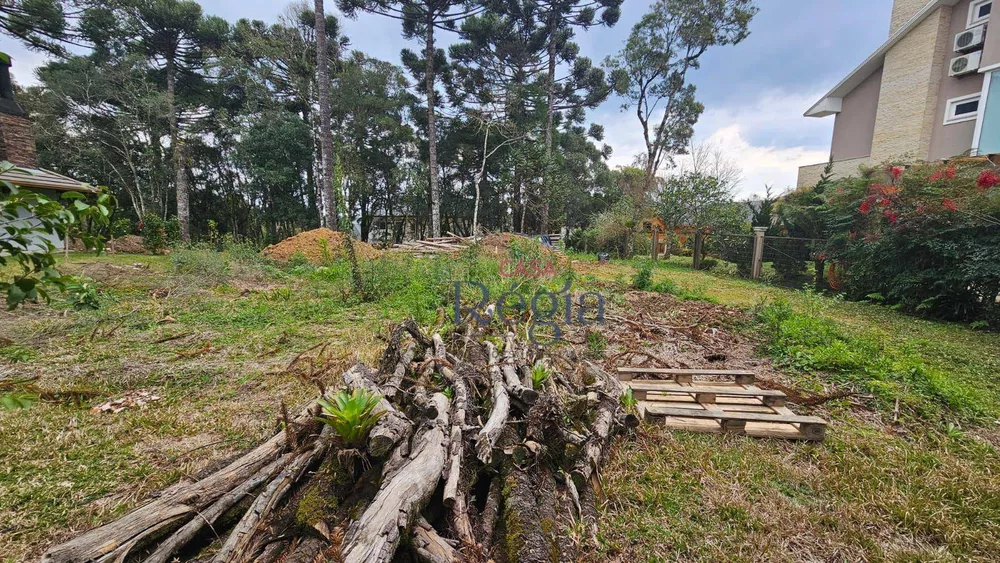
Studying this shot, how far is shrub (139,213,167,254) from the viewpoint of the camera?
1209cm

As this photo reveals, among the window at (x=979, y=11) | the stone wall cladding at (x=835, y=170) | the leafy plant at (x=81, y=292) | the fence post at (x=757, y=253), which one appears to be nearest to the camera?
the leafy plant at (x=81, y=292)

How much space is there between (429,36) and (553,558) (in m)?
19.1

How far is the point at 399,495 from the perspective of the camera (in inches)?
55.1

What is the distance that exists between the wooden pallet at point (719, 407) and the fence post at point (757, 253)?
27.2 ft

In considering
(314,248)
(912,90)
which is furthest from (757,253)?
(314,248)

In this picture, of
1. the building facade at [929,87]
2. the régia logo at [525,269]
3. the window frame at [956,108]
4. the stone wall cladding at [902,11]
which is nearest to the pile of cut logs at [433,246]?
the régia logo at [525,269]

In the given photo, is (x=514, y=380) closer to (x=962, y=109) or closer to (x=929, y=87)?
(x=962, y=109)

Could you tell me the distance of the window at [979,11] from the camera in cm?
1023

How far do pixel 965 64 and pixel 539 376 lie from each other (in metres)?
16.4

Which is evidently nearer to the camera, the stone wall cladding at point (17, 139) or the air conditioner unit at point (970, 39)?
the air conditioner unit at point (970, 39)

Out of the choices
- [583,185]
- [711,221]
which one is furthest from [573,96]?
[711,221]

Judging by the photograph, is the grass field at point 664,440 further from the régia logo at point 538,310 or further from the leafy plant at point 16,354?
the régia logo at point 538,310

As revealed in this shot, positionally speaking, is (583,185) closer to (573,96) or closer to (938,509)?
(573,96)

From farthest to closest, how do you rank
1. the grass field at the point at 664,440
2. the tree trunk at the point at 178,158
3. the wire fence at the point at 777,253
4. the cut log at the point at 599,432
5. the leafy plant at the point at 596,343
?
the tree trunk at the point at 178,158
the wire fence at the point at 777,253
the leafy plant at the point at 596,343
the cut log at the point at 599,432
the grass field at the point at 664,440
